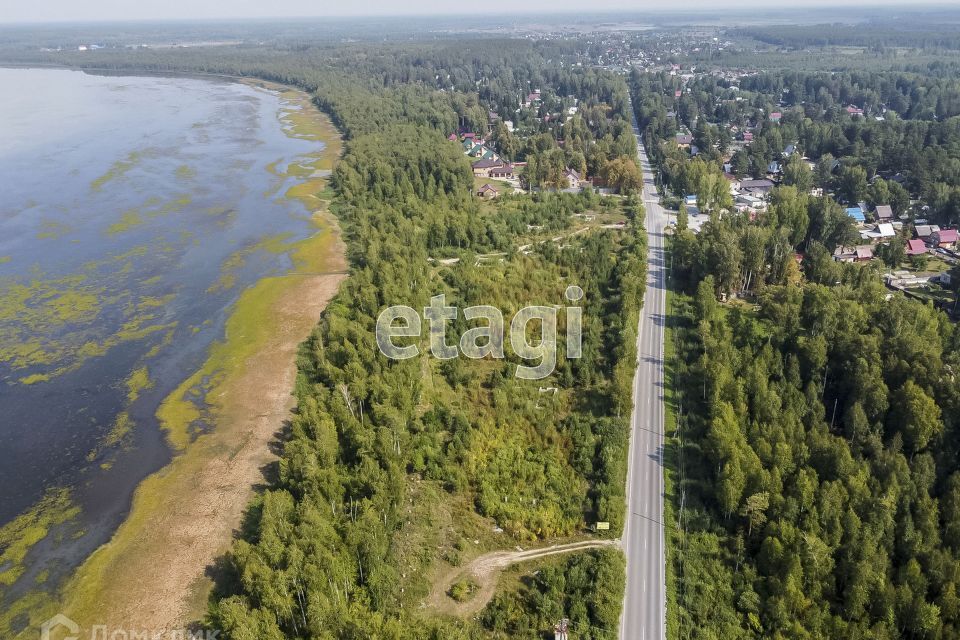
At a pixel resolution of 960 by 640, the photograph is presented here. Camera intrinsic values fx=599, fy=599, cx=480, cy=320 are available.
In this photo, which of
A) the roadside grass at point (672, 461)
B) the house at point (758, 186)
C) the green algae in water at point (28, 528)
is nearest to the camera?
the roadside grass at point (672, 461)

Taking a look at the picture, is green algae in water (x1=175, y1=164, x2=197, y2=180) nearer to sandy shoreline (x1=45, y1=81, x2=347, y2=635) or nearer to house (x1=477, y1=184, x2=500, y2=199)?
house (x1=477, y1=184, x2=500, y2=199)

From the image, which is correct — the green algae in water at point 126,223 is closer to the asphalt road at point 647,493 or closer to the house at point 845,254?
the asphalt road at point 647,493

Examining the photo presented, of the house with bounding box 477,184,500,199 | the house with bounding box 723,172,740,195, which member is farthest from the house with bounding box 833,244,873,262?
the house with bounding box 477,184,500,199

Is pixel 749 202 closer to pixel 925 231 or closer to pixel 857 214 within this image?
pixel 857 214

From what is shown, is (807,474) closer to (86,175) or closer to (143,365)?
(143,365)

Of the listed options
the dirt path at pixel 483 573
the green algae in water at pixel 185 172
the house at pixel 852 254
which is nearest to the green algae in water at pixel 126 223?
the green algae in water at pixel 185 172

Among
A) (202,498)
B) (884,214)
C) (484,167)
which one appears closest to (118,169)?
(484,167)
